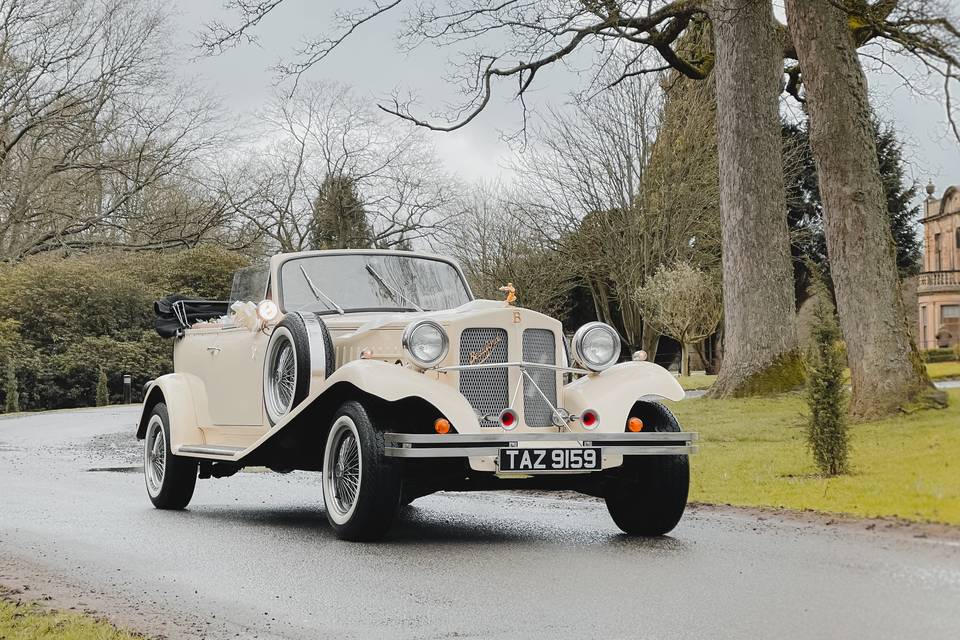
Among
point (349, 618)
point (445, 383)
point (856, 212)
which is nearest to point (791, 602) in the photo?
point (349, 618)

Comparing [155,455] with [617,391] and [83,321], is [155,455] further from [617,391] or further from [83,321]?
[83,321]

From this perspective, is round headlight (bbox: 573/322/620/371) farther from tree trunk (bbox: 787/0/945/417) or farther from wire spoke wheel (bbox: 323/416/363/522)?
tree trunk (bbox: 787/0/945/417)

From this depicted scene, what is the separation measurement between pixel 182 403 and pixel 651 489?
449 cm

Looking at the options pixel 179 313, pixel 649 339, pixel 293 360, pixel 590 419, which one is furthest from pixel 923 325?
pixel 293 360

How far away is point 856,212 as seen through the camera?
16.7 meters

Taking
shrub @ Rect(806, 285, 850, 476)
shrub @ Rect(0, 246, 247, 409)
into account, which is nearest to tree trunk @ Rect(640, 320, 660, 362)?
shrub @ Rect(0, 246, 247, 409)

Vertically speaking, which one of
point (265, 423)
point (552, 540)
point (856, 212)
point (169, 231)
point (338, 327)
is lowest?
Answer: point (552, 540)

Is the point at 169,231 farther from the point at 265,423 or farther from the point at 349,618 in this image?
the point at 349,618

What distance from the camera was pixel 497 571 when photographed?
6.92 m

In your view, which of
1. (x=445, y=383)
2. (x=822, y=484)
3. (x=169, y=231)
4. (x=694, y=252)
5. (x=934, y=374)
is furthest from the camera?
(x=694, y=252)

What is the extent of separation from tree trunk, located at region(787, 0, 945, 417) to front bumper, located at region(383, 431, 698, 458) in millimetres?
9234

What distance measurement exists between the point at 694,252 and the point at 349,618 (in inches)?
1569

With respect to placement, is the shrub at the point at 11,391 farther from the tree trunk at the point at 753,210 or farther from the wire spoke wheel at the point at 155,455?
the wire spoke wheel at the point at 155,455

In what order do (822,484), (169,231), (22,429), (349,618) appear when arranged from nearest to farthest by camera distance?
(349,618)
(822,484)
(22,429)
(169,231)
